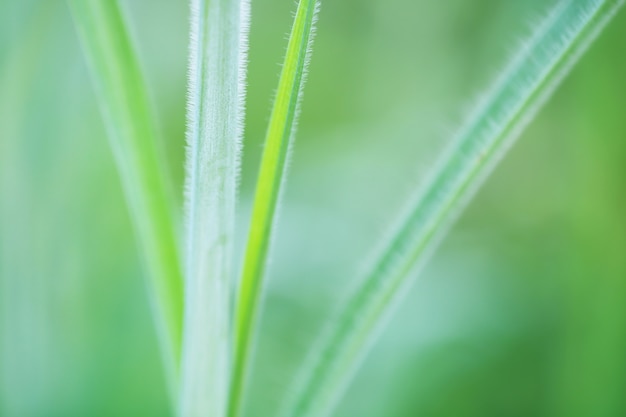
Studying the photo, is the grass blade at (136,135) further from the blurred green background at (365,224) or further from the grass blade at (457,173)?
the blurred green background at (365,224)

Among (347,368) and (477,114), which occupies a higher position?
(477,114)

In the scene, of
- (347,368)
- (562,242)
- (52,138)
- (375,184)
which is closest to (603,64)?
(562,242)

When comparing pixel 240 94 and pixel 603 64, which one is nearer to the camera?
pixel 240 94

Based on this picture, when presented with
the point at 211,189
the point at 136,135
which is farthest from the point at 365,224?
the point at 211,189

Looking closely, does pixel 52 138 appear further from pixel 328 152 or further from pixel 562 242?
pixel 562 242

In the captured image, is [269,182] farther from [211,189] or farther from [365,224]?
[365,224]

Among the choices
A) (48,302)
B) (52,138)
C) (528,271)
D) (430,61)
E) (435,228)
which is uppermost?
(435,228)
